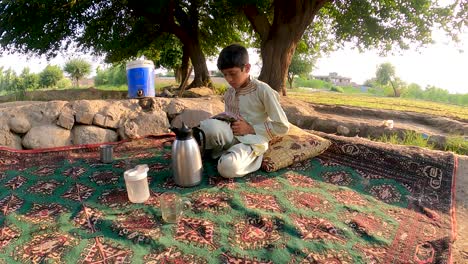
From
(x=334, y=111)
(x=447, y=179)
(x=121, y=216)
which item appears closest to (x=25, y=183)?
(x=121, y=216)

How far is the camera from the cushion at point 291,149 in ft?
9.82

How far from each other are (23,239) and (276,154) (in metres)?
2.22

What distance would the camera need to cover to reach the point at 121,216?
209 cm

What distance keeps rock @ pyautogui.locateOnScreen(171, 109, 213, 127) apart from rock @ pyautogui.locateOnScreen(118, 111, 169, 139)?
163 mm

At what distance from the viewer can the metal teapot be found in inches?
97.1

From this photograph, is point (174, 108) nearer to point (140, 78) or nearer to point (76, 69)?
point (140, 78)

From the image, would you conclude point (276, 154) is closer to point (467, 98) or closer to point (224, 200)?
point (224, 200)

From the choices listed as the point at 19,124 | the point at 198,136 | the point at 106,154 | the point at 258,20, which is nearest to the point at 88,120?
the point at 19,124

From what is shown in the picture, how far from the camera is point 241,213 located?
2.18m

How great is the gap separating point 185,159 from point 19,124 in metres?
2.67

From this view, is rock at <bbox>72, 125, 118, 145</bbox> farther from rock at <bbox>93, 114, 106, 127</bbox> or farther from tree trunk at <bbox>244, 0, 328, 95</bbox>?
tree trunk at <bbox>244, 0, 328, 95</bbox>

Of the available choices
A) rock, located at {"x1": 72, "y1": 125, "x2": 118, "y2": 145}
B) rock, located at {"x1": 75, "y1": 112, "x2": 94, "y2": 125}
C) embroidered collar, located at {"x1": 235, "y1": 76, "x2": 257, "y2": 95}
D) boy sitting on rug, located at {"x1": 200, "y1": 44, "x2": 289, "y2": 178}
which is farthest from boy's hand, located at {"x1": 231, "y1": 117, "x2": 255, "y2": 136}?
rock, located at {"x1": 75, "y1": 112, "x2": 94, "y2": 125}

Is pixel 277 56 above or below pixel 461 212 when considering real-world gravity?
above

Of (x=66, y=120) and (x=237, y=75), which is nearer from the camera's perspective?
(x=237, y=75)
